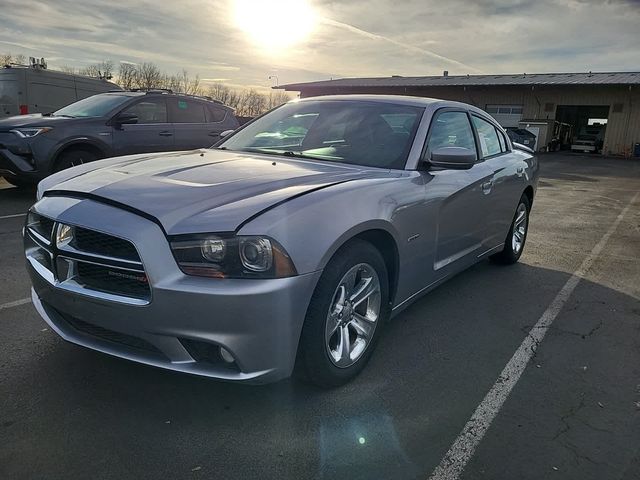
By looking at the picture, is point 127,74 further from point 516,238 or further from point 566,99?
point 516,238

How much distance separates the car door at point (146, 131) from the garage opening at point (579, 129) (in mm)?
32563

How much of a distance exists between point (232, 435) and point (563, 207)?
32.5 feet

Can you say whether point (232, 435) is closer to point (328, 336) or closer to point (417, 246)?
point (328, 336)

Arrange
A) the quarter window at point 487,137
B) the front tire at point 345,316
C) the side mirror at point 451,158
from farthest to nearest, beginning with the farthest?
the quarter window at point 487,137 < the side mirror at point 451,158 < the front tire at point 345,316

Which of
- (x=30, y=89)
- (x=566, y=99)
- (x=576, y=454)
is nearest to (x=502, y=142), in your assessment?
(x=576, y=454)

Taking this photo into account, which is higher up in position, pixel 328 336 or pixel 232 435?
pixel 328 336

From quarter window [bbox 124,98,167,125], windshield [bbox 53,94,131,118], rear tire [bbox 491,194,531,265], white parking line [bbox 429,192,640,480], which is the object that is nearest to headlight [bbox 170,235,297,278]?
white parking line [bbox 429,192,640,480]

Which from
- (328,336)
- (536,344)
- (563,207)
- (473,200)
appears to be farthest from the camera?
(563,207)

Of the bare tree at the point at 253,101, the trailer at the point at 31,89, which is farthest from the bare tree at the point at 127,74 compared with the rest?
the trailer at the point at 31,89

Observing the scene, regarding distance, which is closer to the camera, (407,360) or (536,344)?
(407,360)

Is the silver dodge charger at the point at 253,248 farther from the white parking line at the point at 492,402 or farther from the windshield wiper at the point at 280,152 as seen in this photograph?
the white parking line at the point at 492,402

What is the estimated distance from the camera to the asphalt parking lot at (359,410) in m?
2.28

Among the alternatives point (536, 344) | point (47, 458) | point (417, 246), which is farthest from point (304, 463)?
point (536, 344)

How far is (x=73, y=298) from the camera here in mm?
2480
